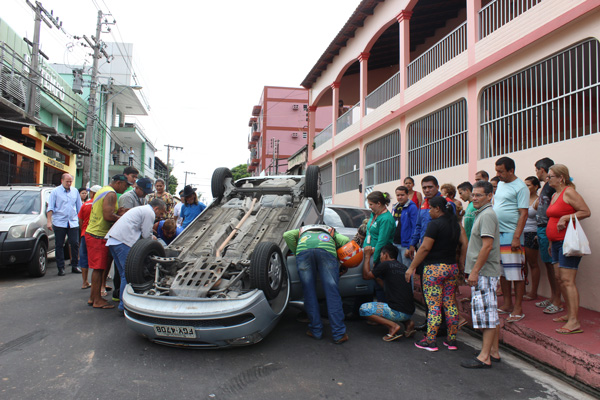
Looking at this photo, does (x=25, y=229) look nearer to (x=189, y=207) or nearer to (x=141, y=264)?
(x=189, y=207)

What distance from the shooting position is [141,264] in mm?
4199

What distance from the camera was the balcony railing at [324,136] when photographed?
1906cm

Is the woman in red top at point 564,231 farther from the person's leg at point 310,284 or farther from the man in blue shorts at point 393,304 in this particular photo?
the person's leg at point 310,284

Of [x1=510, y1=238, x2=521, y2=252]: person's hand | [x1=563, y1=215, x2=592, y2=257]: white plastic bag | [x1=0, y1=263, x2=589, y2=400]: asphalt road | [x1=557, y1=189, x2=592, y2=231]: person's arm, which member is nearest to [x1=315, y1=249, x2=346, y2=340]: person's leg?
[x1=0, y1=263, x2=589, y2=400]: asphalt road

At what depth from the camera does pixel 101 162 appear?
27.6 metres

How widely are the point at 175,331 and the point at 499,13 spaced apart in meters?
8.58

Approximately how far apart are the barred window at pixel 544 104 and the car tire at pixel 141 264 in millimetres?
5900

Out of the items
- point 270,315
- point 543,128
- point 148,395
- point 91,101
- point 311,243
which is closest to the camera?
point 148,395

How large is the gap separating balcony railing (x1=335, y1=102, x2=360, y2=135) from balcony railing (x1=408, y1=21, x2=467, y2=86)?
4041 mm

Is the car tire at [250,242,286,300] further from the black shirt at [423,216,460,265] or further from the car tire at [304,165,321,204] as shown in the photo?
the car tire at [304,165,321,204]

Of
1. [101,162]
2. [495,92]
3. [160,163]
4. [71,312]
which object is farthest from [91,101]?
A: [160,163]

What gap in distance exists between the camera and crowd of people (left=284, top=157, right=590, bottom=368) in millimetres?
3637

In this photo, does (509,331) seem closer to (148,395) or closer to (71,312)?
(148,395)

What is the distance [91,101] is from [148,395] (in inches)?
698
